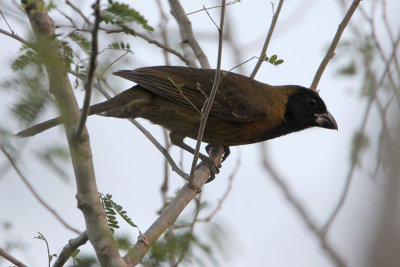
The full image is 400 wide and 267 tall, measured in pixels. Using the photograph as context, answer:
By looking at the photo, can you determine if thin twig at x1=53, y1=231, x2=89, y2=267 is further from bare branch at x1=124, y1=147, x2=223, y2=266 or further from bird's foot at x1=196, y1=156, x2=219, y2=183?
bird's foot at x1=196, y1=156, x2=219, y2=183

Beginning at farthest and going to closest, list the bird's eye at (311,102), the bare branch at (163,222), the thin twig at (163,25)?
the thin twig at (163,25)
the bird's eye at (311,102)
the bare branch at (163,222)

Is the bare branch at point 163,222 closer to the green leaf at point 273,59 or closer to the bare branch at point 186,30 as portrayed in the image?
the green leaf at point 273,59

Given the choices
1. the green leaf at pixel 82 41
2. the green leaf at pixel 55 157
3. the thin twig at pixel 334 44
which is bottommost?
the green leaf at pixel 55 157

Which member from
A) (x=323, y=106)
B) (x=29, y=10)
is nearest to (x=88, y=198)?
(x=29, y=10)

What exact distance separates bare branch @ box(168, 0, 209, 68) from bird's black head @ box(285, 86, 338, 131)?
0.93 m

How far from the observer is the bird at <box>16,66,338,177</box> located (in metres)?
4.68

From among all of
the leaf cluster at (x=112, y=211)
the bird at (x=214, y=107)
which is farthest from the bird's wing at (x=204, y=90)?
the leaf cluster at (x=112, y=211)

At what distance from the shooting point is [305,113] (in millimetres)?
5227

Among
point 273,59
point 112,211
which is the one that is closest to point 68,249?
point 112,211

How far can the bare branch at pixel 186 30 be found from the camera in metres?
4.93

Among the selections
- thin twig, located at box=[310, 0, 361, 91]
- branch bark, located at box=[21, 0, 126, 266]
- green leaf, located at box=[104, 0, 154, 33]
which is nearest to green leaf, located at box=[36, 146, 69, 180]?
branch bark, located at box=[21, 0, 126, 266]

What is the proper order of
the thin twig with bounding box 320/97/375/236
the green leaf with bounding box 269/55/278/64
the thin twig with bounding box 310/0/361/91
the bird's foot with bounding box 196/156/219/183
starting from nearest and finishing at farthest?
the green leaf with bounding box 269/55/278/64 < the thin twig with bounding box 320/97/375/236 < the thin twig with bounding box 310/0/361/91 < the bird's foot with bounding box 196/156/219/183

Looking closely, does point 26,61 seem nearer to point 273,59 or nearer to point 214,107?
point 273,59

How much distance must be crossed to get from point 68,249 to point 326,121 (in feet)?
10.2
